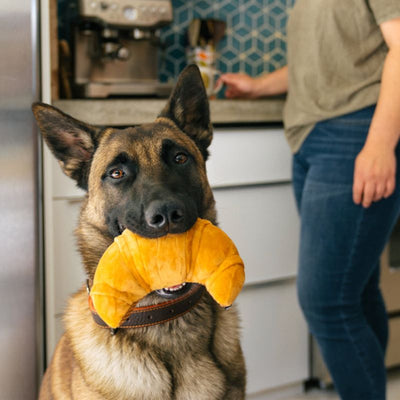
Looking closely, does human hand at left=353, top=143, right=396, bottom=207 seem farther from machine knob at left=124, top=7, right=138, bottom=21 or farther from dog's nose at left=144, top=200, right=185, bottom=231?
machine knob at left=124, top=7, right=138, bottom=21

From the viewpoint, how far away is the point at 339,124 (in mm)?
1205

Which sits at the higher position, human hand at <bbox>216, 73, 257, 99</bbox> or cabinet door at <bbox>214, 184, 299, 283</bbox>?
human hand at <bbox>216, 73, 257, 99</bbox>

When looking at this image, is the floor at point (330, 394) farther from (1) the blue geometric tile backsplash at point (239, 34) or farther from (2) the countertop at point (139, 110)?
(1) the blue geometric tile backsplash at point (239, 34)

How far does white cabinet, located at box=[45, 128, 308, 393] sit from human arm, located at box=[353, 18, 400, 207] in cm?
53

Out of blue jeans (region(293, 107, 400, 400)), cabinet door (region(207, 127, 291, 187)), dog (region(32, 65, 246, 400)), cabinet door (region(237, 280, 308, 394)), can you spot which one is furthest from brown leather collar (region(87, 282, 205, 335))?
cabinet door (region(237, 280, 308, 394))

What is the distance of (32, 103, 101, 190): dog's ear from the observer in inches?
34.4

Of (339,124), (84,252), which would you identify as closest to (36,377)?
(84,252)

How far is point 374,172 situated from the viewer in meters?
1.11

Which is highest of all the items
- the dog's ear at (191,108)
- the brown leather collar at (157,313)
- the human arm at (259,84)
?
the human arm at (259,84)

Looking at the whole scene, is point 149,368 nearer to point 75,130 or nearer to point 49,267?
point 75,130

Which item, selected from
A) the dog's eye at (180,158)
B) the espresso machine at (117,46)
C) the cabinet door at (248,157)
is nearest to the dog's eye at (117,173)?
the dog's eye at (180,158)

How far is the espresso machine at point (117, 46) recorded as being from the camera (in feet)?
5.56

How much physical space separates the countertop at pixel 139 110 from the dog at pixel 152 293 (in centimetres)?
46

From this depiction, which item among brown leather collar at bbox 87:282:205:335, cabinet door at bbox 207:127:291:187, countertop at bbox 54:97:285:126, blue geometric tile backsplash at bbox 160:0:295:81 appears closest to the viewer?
brown leather collar at bbox 87:282:205:335
